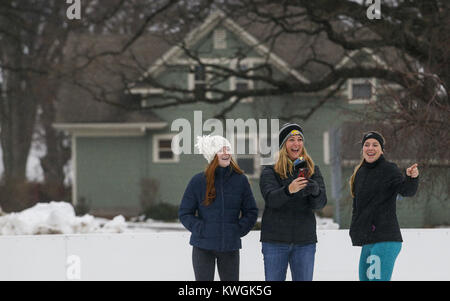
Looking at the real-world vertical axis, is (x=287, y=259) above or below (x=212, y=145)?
below

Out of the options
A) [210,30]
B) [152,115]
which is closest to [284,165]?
[210,30]

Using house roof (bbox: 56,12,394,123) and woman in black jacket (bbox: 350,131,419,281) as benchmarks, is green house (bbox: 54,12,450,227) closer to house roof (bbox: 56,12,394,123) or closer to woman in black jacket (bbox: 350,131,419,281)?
house roof (bbox: 56,12,394,123)

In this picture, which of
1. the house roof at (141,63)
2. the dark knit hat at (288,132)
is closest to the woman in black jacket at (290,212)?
the dark knit hat at (288,132)

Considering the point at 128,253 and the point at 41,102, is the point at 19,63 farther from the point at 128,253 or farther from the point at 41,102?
the point at 128,253

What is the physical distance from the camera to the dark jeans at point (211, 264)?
13.7 feet

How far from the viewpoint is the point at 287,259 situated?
4.12 metres

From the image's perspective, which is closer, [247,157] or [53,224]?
[53,224]

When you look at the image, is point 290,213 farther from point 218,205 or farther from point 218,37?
point 218,37

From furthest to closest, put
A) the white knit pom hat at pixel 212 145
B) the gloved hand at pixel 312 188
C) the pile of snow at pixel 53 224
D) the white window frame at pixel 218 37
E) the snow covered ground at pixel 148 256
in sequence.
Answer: the white window frame at pixel 218 37
the pile of snow at pixel 53 224
the snow covered ground at pixel 148 256
the white knit pom hat at pixel 212 145
the gloved hand at pixel 312 188

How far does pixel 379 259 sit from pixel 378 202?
0.34 meters

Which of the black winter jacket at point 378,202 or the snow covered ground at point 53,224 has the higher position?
the black winter jacket at point 378,202

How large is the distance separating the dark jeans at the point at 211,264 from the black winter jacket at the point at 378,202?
769mm

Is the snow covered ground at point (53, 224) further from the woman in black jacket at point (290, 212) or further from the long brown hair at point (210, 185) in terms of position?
the long brown hair at point (210, 185)

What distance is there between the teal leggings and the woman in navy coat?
730mm
